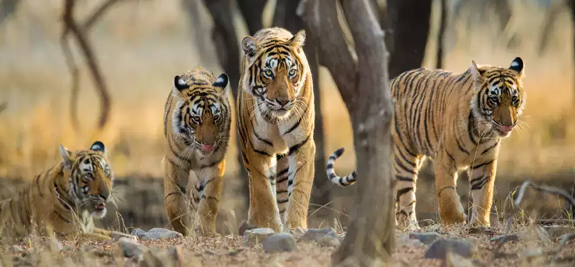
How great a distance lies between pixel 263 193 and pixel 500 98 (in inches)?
64.2

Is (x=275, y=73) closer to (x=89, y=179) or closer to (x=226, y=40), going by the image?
(x=89, y=179)

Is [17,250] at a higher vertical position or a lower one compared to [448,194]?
lower

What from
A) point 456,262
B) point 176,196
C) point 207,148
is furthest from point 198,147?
point 456,262

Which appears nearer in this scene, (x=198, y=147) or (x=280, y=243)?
(x=280, y=243)

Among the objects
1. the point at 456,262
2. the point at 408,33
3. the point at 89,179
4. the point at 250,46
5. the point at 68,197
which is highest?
the point at 408,33

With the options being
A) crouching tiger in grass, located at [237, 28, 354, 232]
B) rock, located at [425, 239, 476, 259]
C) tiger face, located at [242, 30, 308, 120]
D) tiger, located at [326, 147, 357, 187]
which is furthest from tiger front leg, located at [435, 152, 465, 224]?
rock, located at [425, 239, 476, 259]

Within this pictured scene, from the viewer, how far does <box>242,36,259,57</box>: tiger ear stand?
6.52 metres

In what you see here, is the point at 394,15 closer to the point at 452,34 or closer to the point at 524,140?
the point at 524,140

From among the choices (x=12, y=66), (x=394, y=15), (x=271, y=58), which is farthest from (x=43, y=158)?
(x=271, y=58)

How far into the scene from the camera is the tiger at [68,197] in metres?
7.13

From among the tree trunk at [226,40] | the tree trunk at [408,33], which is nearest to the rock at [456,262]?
the tree trunk at [226,40]

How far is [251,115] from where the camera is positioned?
646cm

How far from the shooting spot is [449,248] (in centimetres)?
459

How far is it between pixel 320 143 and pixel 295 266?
20.7ft
